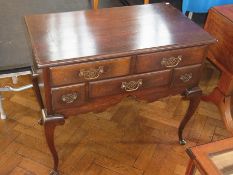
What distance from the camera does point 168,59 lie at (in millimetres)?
1231

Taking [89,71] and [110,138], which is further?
[110,138]

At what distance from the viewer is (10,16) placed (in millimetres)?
1781

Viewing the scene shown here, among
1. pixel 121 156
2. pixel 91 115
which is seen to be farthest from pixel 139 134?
pixel 91 115

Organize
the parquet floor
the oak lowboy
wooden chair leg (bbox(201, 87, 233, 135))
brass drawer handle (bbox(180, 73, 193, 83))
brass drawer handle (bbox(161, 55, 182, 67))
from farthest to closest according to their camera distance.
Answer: wooden chair leg (bbox(201, 87, 233, 135)), the parquet floor, brass drawer handle (bbox(180, 73, 193, 83)), brass drawer handle (bbox(161, 55, 182, 67)), the oak lowboy

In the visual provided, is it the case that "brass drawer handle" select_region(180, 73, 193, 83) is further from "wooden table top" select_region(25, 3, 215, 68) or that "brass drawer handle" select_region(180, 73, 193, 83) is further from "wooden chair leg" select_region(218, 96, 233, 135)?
"wooden chair leg" select_region(218, 96, 233, 135)

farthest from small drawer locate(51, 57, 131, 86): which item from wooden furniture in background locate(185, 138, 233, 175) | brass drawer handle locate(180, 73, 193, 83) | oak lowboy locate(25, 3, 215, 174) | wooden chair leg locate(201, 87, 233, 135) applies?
wooden chair leg locate(201, 87, 233, 135)

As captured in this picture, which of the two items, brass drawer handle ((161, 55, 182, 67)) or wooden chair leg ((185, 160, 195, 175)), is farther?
brass drawer handle ((161, 55, 182, 67))

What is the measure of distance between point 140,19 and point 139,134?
0.68 meters

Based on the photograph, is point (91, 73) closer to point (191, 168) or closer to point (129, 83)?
point (129, 83)

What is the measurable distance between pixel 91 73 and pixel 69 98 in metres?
0.13

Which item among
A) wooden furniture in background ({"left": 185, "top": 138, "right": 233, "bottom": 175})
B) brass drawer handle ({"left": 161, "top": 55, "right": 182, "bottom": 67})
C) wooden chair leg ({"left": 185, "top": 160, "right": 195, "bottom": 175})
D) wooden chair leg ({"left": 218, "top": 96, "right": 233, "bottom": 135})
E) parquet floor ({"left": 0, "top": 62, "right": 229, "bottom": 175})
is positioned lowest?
parquet floor ({"left": 0, "top": 62, "right": 229, "bottom": 175})

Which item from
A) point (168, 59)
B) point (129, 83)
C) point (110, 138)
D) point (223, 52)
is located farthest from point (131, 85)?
point (223, 52)

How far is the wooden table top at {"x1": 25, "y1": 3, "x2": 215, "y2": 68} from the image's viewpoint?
111 cm

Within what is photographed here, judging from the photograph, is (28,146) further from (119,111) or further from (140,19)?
(140,19)
